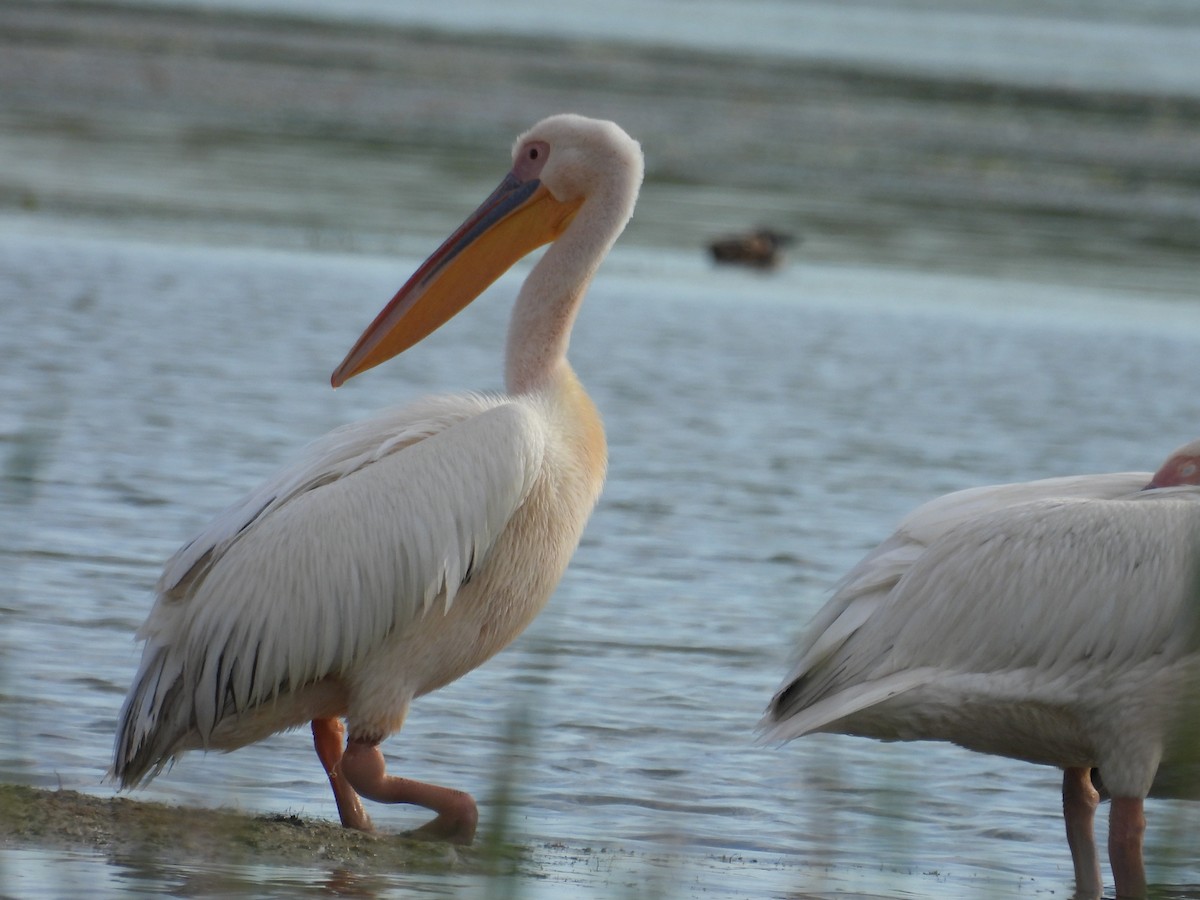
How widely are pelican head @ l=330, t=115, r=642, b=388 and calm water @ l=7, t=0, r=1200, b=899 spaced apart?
3.11 feet

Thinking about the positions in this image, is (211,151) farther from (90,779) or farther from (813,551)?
(90,779)

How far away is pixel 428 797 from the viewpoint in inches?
174

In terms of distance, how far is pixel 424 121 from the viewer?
21.3 metres

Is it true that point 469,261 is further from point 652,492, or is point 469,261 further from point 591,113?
point 591,113

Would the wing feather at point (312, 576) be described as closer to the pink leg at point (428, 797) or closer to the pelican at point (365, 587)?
the pelican at point (365, 587)

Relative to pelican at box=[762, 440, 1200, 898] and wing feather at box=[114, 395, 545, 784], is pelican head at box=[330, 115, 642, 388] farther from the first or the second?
pelican at box=[762, 440, 1200, 898]

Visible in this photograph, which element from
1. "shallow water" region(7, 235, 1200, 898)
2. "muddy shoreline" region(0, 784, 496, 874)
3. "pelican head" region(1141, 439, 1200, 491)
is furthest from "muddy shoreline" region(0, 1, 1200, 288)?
"muddy shoreline" region(0, 784, 496, 874)

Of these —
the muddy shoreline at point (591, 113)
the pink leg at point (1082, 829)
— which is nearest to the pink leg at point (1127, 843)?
the pink leg at point (1082, 829)

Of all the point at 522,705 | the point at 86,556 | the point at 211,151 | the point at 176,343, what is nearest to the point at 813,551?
the point at 86,556

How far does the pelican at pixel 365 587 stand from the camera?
14.4ft

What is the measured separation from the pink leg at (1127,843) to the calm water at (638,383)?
166 mm

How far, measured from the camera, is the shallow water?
4.68m

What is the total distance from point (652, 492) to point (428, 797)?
407cm

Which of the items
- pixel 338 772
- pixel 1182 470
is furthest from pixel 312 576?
pixel 1182 470
